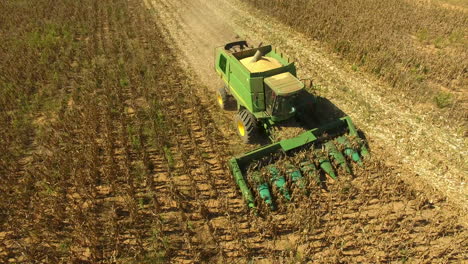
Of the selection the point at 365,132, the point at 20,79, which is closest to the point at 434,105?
A: the point at 365,132

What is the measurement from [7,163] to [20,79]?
611 cm

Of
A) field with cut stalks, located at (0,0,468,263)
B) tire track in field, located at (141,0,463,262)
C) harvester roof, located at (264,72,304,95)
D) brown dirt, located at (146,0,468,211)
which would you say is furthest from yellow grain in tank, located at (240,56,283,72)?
tire track in field, located at (141,0,463,262)

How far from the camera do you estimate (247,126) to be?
28.7 ft

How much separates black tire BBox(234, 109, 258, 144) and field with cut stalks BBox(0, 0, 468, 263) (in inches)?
16.4

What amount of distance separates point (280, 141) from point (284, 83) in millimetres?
1687

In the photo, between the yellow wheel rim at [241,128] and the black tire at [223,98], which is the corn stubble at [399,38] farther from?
the yellow wheel rim at [241,128]

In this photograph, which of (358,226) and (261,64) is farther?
(261,64)

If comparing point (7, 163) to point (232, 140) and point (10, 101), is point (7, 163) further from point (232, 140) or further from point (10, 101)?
point (232, 140)

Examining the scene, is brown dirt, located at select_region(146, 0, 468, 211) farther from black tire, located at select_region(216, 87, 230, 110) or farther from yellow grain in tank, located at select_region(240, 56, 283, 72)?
yellow grain in tank, located at select_region(240, 56, 283, 72)

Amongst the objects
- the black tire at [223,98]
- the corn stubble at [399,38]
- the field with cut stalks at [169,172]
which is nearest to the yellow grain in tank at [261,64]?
the black tire at [223,98]

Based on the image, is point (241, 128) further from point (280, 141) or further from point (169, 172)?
point (169, 172)

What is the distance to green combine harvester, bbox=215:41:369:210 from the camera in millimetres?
7270

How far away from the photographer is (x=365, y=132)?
9.97 meters

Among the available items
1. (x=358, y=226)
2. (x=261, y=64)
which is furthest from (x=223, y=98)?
(x=358, y=226)
